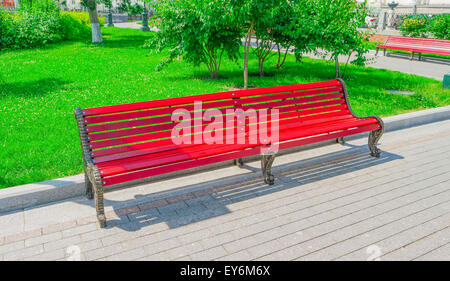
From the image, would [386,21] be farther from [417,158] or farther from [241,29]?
[417,158]

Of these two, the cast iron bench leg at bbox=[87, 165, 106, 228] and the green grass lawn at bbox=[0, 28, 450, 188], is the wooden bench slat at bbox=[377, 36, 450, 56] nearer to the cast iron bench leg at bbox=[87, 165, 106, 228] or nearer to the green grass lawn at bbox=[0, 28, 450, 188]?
the green grass lawn at bbox=[0, 28, 450, 188]

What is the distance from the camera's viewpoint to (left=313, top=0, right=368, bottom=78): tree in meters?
9.26

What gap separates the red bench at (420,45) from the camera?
14.4m

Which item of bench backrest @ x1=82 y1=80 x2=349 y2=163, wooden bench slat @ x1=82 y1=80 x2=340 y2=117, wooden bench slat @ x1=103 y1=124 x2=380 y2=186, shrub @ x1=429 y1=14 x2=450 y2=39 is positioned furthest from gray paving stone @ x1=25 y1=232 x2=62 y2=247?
shrub @ x1=429 y1=14 x2=450 y2=39

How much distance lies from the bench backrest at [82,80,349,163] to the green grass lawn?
898 mm

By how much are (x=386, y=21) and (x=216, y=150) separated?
33184 millimetres

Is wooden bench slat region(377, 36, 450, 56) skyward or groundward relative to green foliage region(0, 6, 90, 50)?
groundward

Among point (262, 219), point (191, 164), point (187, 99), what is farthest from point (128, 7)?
point (262, 219)

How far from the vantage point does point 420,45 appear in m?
15.5

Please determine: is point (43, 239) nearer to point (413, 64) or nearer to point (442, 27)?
point (413, 64)

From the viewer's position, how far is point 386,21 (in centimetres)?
3256

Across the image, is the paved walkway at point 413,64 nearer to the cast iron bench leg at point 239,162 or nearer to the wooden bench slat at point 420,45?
the wooden bench slat at point 420,45

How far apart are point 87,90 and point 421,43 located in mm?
13243

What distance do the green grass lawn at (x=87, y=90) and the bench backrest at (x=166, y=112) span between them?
0.90m
